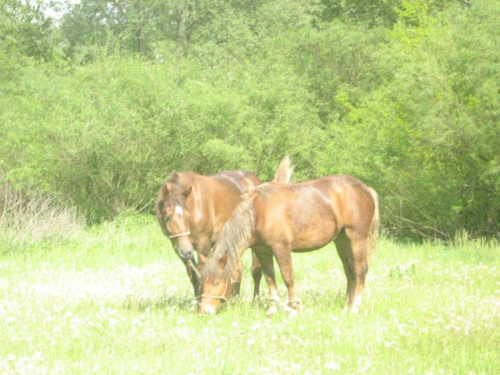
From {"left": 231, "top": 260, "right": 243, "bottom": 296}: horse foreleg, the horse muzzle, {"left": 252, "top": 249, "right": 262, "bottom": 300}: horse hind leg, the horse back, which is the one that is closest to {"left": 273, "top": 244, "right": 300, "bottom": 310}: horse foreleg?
the horse back

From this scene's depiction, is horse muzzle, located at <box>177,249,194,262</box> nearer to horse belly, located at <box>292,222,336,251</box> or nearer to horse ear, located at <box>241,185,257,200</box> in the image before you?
horse ear, located at <box>241,185,257,200</box>

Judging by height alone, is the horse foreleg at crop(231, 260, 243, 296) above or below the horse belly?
below

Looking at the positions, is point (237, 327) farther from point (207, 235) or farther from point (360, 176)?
point (360, 176)

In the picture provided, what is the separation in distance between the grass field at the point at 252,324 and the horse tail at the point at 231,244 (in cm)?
51

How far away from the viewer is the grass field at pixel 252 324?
5809 mm

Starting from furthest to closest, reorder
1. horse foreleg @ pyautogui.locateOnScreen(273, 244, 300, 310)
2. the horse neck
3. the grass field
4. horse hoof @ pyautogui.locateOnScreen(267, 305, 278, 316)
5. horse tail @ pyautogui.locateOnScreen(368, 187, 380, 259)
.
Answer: horse tail @ pyautogui.locateOnScreen(368, 187, 380, 259)
horse hoof @ pyautogui.locateOnScreen(267, 305, 278, 316)
horse foreleg @ pyautogui.locateOnScreen(273, 244, 300, 310)
the horse neck
the grass field

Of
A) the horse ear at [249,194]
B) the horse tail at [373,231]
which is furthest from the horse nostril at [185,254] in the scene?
the horse tail at [373,231]

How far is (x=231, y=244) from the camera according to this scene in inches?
298

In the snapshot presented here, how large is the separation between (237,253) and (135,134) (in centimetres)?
1203

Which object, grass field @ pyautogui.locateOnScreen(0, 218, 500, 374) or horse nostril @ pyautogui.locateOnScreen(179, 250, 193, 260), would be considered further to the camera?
horse nostril @ pyautogui.locateOnScreen(179, 250, 193, 260)

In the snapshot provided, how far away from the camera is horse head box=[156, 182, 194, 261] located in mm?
7945

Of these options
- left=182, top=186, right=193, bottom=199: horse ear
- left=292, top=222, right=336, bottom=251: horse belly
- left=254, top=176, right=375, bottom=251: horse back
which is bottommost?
left=292, top=222, right=336, bottom=251: horse belly

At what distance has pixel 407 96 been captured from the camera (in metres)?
15.1

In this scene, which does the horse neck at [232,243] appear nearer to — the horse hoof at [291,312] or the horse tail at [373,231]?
the horse hoof at [291,312]
